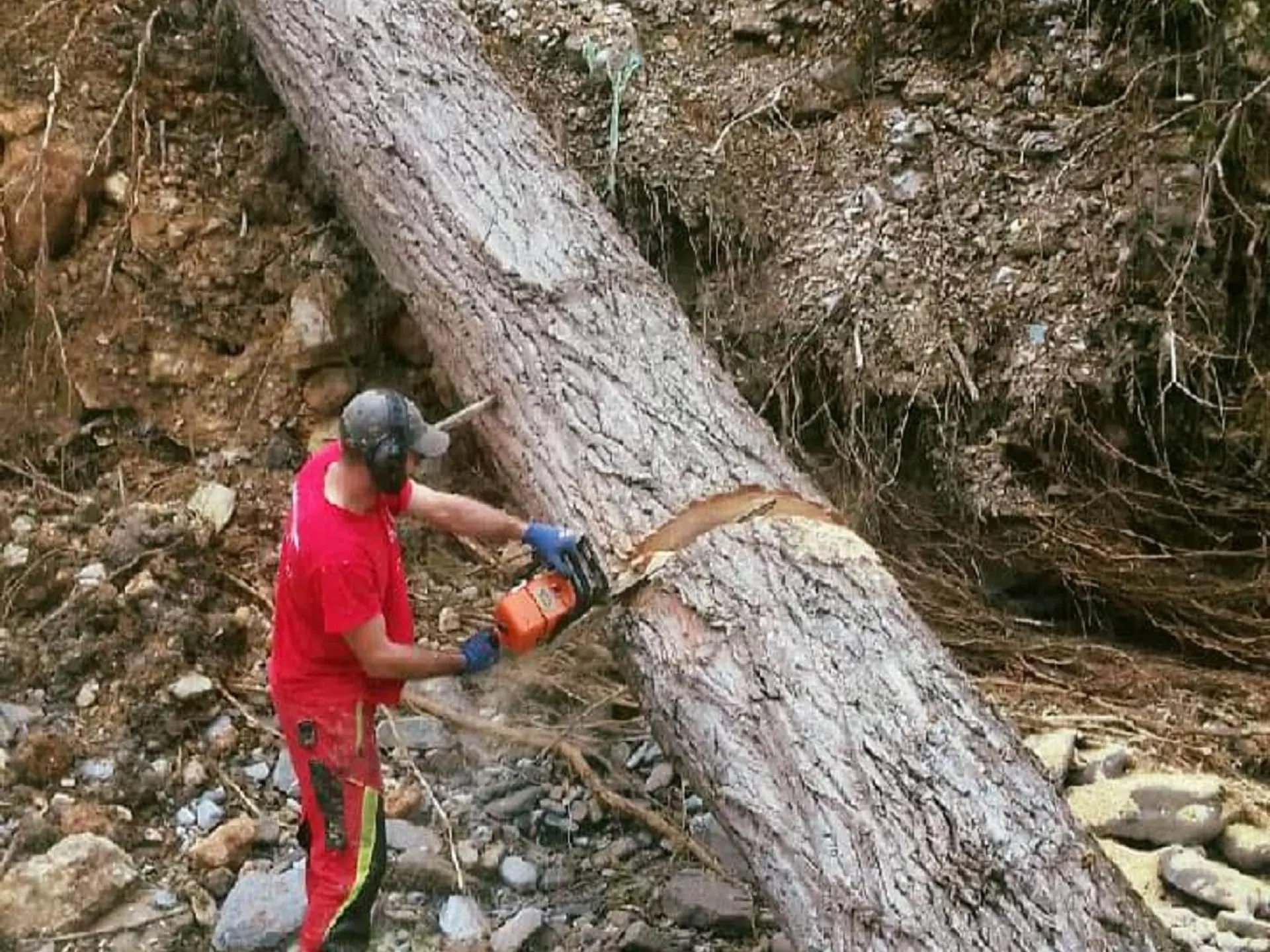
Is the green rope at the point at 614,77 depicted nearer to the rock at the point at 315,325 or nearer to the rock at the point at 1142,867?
the rock at the point at 315,325

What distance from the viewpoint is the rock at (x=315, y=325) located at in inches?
170

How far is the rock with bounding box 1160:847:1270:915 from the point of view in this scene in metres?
2.80

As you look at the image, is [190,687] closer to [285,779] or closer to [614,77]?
[285,779]

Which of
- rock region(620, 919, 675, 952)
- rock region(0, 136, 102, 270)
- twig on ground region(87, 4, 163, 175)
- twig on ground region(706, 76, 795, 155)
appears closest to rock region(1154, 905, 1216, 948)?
rock region(620, 919, 675, 952)

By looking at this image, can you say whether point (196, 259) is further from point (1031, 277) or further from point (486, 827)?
point (1031, 277)

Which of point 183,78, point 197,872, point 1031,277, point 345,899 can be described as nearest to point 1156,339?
point 1031,277

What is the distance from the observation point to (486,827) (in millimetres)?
3457

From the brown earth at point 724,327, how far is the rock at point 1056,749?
0.67 feet

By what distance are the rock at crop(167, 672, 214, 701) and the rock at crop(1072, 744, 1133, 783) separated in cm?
212

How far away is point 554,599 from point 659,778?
0.88 metres

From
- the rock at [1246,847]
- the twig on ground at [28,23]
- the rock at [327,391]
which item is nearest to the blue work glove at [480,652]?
the rock at [1246,847]

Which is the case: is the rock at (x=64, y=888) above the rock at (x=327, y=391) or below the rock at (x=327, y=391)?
below

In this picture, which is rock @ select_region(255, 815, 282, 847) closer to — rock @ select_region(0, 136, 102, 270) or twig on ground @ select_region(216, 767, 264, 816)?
twig on ground @ select_region(216, 767, 264, 816)

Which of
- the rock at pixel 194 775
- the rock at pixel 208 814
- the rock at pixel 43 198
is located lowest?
the rock at pixel 208 814
